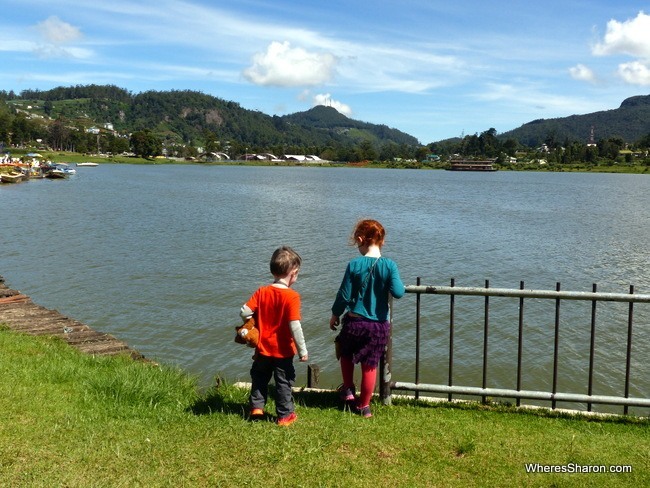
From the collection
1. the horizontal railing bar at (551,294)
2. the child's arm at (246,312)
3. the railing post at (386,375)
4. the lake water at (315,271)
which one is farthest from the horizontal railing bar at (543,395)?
the lake water at (315,271)

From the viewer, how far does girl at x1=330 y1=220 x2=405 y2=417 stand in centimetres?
643

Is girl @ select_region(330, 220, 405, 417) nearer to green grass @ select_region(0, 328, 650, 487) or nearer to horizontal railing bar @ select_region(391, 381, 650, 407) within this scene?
green grass @ select_region(0, 328, 650, 487)

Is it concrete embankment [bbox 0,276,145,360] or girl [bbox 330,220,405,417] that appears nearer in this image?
girl [bbox 330,220,405,417]

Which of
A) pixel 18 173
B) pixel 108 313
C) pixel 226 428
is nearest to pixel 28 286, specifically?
pixel 108 313

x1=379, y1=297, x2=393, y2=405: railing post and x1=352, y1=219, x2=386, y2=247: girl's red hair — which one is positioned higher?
x1=352, y1=219, x2=386, y2=247: girl's red hair

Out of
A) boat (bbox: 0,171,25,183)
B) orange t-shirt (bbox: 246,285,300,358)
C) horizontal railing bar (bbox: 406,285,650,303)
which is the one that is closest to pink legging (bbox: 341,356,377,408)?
orange t-shirt (bbox: 246,285,300,358)

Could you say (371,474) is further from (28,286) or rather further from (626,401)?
(28,286)

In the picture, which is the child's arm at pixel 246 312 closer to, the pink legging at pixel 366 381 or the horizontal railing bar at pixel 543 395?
the pink legging at pixel 366 381

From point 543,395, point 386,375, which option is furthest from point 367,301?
point 543,395

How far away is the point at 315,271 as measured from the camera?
2241cm

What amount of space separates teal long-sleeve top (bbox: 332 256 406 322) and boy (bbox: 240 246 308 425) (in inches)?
24.5

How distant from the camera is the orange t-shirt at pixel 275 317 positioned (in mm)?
5984

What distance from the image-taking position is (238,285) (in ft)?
64.3

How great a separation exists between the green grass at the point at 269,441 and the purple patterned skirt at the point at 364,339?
69cm
